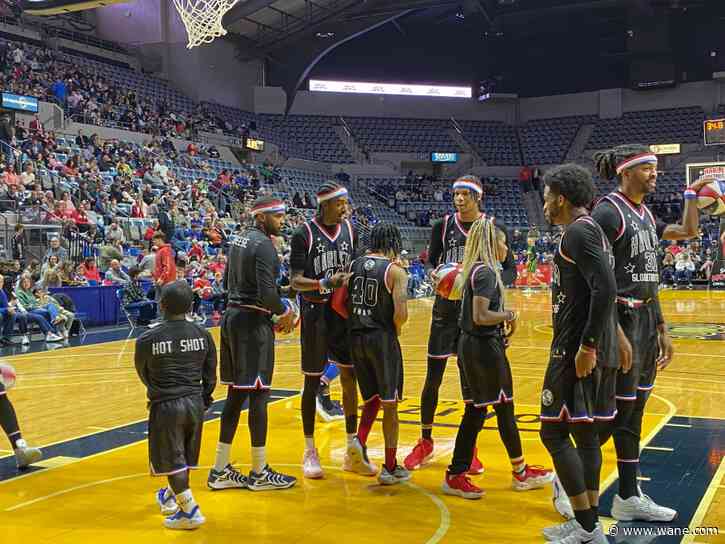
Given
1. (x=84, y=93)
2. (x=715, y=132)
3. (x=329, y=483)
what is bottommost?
(x=329, y=483)

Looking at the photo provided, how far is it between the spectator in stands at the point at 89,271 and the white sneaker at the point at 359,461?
1206cm

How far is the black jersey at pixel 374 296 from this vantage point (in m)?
5.29

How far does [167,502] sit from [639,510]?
2767mm

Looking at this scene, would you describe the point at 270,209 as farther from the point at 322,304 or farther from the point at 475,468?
the point at 475,468

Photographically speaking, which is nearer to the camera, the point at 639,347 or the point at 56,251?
the point at 639,347

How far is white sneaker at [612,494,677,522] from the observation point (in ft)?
14.4

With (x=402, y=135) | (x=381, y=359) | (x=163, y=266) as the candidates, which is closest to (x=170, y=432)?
(x=381, y=359)

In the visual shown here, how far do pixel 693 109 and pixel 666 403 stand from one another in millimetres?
34852

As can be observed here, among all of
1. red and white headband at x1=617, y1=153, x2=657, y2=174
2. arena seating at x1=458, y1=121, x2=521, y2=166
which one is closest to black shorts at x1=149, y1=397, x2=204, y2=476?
red and white headband at x1=617, y1=153, x2=657, y2=174

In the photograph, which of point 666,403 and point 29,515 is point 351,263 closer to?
point 29,515

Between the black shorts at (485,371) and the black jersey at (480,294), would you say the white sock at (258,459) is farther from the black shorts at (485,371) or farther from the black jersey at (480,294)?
the black jersey at (480,294)

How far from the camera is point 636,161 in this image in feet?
15.1

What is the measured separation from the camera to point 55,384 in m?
9.54

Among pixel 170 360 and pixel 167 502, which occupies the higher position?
pixel 170 360
